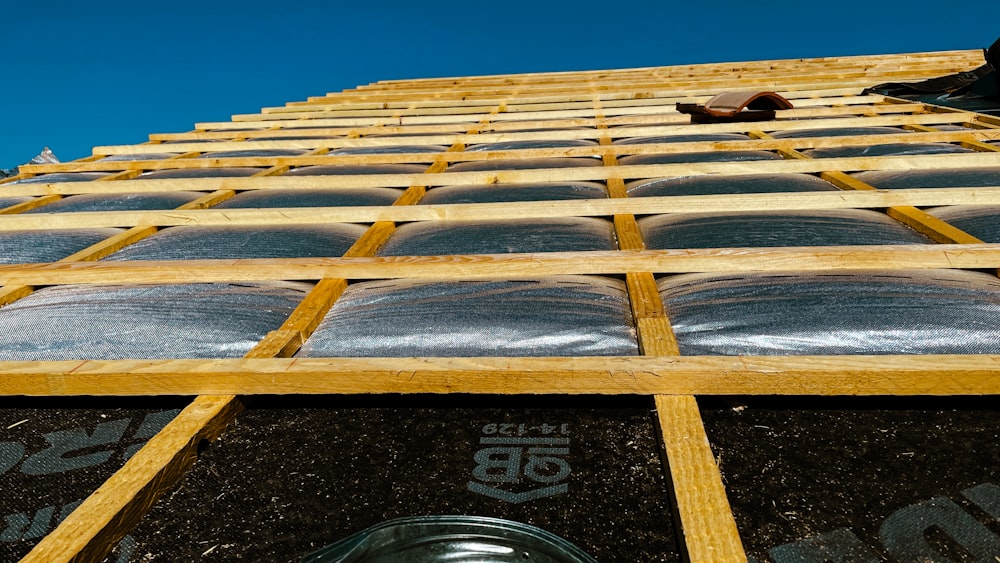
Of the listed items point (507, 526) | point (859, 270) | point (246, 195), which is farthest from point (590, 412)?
point (246, 195)

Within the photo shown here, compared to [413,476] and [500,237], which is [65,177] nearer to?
[500,237]

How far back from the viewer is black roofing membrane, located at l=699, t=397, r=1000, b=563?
1521mm

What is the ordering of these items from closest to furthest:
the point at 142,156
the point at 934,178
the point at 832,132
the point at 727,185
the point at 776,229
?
the point at 776,229 < the point at 934,178 < the point at 727,185 < the point at 832,132 < the point at 142,156

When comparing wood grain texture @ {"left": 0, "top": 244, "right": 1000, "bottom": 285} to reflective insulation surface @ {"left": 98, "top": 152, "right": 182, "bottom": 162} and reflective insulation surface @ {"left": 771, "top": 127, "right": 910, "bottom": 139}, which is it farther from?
reflective insulation surface @ {"left": 98, "top": 152, "right": 182, "bottom": 162}

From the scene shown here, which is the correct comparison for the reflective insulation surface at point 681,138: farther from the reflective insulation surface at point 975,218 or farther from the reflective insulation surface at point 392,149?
the reflective insulation surface at point 975,218

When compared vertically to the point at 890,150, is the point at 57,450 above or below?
below

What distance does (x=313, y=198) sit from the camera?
4719 mm

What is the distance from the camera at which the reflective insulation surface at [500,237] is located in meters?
3.40

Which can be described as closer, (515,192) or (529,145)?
(515,192)

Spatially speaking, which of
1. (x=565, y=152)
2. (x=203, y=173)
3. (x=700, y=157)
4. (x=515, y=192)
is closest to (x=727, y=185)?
(x=700, y=157)

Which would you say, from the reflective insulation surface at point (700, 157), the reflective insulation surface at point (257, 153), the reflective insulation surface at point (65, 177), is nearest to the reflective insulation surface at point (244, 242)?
the reflective insulation surface at point (700, 157)

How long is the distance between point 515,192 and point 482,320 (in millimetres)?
2158

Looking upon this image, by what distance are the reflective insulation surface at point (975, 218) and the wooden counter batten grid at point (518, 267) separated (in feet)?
0.26

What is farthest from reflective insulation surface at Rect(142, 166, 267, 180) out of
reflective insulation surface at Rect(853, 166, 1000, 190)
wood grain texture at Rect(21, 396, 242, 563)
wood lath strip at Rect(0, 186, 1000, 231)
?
reflective insulation surface at Rect(853, 166, 1000, 190)
